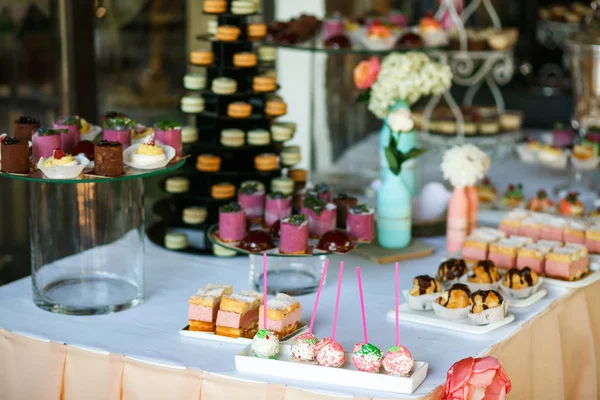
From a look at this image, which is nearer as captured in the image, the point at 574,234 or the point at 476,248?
the point at 476,248

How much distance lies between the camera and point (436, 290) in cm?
240

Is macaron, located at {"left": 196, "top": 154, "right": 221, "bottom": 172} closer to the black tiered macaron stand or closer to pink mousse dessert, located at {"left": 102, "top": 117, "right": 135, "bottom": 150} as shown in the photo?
the black tiered macaron stand

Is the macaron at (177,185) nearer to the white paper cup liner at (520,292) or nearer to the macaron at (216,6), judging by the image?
the macaron at (216,6)

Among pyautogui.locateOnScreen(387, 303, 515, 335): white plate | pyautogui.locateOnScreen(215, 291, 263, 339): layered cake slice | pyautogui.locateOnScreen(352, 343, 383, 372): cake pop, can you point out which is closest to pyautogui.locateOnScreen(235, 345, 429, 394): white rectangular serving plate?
pyautogui.locateOnScreen(352, 343, 383, 372): cake pop

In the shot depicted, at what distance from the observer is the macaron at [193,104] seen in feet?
9.64

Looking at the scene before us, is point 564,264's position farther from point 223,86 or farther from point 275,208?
point 223,86

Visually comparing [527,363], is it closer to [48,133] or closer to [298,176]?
[298,176]

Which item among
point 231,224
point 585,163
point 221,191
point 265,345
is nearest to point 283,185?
point 221,191

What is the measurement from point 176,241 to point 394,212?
0.68 meters

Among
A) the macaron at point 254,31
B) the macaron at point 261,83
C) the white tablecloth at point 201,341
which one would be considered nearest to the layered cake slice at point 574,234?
the white tablecloth at point 201,341

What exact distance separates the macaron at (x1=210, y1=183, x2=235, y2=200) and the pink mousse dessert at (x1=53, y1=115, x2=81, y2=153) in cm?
50

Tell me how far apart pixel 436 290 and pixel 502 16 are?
5027 mm

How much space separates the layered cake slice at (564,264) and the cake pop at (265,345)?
0.99m

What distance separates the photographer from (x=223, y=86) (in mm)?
2908
